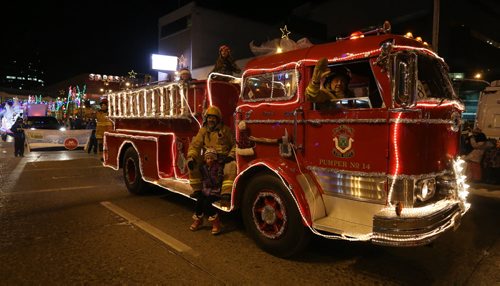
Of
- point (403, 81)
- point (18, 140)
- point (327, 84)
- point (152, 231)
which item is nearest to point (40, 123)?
point (18, 140)

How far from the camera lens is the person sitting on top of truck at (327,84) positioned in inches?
151

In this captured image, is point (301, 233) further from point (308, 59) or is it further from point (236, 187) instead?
point (308, 59)

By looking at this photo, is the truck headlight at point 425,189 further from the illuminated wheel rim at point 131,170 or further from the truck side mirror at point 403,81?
the illuminated wheel rim at point 131,170

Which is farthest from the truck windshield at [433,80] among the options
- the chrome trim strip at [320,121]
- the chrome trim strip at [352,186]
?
the chrome trim strip at [352,186]

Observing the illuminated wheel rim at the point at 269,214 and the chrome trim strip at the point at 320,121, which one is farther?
the illuminated wheel rim at the point at 269,214

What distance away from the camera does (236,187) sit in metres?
4.73

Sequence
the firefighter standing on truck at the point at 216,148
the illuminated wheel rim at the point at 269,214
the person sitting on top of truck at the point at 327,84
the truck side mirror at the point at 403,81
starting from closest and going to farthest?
the truck side mirror at the point at 403,81
the person sitting on top of truck at the point at 327,84
the illuminated wheel rim at the point at 269,214
the firefighter standing on truck at the point at 216,148

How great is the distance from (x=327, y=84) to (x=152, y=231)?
3176 mm

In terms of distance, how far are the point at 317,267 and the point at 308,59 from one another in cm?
234

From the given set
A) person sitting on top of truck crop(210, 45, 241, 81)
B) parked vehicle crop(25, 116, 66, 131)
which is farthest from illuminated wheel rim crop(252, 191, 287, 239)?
parked vehicle crop(25, 116, 66, 131)

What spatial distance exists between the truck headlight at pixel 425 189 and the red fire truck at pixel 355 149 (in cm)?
1

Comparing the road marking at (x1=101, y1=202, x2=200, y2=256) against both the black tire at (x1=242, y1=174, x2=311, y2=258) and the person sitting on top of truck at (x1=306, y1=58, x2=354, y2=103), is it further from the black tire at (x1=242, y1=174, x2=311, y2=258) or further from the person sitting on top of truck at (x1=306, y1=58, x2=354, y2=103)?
the person sitting on top of truck at (x1=306, y1=58, x2=354, y2=103)

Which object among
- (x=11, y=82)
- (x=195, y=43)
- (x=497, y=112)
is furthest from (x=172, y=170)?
(x=11, y=82)

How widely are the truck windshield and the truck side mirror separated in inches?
18.7
